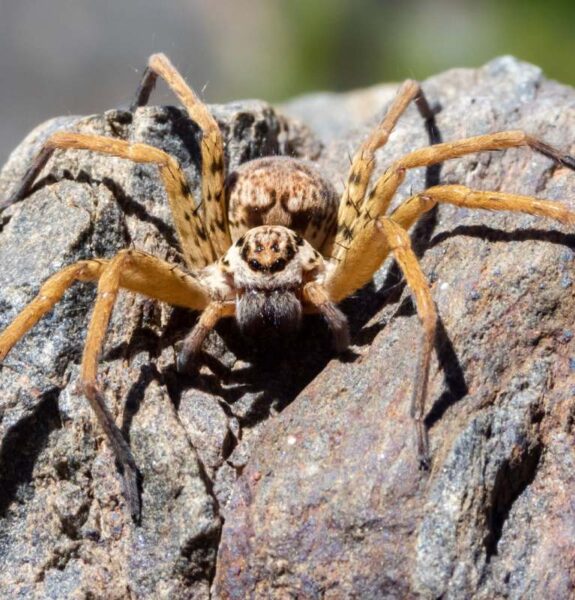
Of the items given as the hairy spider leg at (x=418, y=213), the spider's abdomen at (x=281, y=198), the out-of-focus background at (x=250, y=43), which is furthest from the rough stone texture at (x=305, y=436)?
the out-of-focus background at (x=250, y=43)

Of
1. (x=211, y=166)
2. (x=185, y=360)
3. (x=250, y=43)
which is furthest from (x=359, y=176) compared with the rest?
(x=250, y=43)

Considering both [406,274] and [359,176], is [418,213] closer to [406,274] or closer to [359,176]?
[406,274]

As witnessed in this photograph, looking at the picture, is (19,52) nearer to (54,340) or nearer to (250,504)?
(54,340)

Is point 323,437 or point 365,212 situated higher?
point 365,212

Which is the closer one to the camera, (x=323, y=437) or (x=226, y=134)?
(x=323, y=437)

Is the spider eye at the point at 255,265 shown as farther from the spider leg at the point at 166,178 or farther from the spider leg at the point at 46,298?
the spider leg at the point at 46,298

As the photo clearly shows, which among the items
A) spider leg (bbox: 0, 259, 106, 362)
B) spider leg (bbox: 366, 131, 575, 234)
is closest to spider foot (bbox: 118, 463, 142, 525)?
spider leg (bbox: 0, 259, 106, 362)

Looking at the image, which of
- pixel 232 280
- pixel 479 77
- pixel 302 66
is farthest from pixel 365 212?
pixel 302 66
